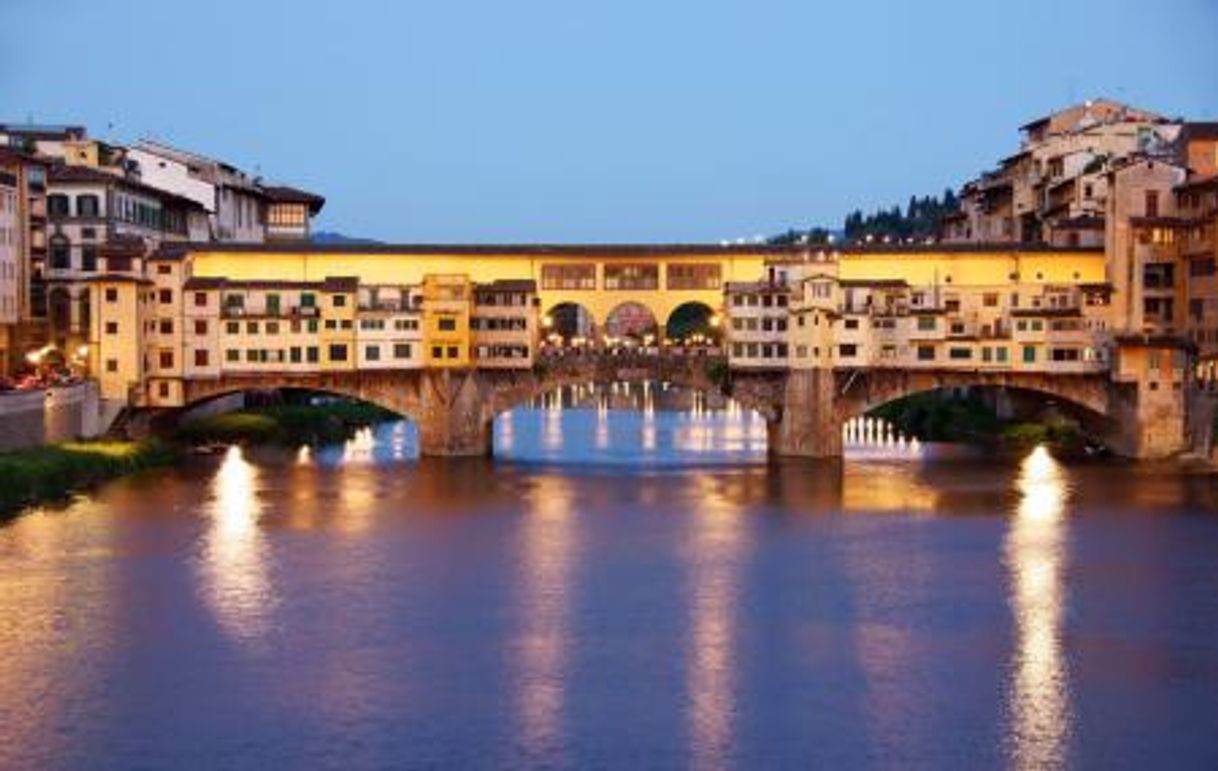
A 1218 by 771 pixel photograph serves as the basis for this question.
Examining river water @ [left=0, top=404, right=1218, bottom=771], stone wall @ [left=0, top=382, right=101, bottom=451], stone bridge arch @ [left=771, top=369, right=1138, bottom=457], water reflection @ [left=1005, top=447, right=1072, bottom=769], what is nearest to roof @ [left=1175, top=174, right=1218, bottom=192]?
stone bridge arch @ [left=771, top=369, right=1138, bottom=457]

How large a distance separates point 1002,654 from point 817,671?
2518 mm

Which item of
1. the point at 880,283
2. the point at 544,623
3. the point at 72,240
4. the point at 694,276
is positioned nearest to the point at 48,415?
the point at 72,240

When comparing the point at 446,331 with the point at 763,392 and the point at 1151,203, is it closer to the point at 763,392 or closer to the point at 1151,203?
the point at 763,392

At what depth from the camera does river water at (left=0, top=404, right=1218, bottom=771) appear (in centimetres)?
1980

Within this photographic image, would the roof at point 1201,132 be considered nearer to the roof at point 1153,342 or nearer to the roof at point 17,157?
the roof at point 1153,342

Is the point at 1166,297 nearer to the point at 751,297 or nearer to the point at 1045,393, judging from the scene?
the point at 1045,393

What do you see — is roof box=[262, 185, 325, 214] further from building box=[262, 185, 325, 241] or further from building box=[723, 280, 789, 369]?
building box=[723, 280, 789, 369]

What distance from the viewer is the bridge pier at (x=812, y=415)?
47281mm

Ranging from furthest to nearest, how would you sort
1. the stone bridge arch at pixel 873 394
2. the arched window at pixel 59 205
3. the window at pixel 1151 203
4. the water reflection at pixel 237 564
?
the arched window at pixel 59 205, the window at pixel 1151 203, the stone bridge arch at pixel 873 394, the water reflection at pixel 237 564

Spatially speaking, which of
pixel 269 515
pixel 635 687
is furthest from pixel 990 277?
pixel 635 687

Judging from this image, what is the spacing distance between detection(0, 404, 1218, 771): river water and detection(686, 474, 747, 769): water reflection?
7cm

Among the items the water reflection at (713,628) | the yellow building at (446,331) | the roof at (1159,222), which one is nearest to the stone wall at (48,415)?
the yellow building at (446,331)

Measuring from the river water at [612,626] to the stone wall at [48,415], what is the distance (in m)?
2.53

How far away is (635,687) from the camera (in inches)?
859
